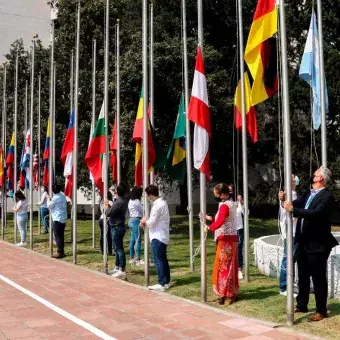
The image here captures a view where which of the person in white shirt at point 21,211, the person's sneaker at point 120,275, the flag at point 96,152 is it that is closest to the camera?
the person's sneaker at point 120,275

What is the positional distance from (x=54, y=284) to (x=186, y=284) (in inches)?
97.3

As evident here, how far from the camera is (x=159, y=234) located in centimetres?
862

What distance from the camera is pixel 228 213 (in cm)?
743

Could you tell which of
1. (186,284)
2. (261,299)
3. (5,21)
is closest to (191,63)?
(186,284)

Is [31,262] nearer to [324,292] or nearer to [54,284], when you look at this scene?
[54,284]

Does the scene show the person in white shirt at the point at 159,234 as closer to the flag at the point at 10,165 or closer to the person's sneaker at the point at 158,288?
the person's sneaker at the point at 158,288

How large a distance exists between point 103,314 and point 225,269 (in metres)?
1.91

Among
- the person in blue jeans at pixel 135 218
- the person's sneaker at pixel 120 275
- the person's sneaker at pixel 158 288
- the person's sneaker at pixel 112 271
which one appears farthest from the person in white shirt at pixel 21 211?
the person's sneaker at pixel 158 288

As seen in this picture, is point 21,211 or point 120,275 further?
point 21,211

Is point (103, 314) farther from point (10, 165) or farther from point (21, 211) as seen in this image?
point (10, 165)

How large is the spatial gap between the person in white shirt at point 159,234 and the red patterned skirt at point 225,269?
1.33 m

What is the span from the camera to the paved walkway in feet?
19.9

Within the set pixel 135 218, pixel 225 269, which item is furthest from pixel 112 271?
pixel 225 269

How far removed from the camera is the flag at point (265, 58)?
7477mm
